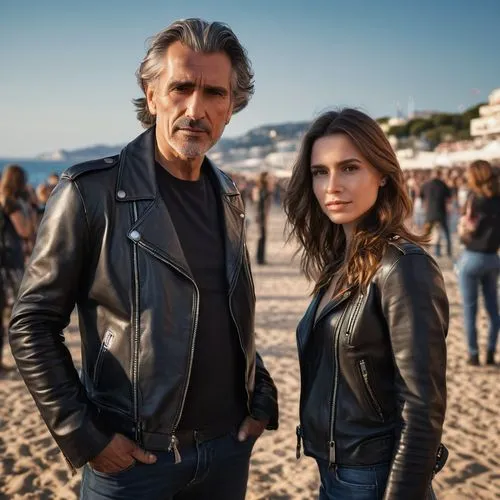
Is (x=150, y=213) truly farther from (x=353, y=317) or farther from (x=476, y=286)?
(x=476, y=286)

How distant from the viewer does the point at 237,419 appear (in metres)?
2.01

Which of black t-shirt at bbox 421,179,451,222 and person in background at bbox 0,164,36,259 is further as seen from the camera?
black t-shirt at bbox 421,179,451,222

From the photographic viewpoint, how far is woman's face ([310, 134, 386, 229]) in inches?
74.9

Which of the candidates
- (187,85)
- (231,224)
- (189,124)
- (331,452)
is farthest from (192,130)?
(331,452)

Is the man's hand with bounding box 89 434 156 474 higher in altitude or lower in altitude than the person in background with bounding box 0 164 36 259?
lower

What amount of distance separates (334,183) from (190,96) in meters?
0.59

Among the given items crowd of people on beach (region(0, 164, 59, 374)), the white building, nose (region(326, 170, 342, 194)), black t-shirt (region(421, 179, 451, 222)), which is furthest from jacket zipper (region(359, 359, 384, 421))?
the white building

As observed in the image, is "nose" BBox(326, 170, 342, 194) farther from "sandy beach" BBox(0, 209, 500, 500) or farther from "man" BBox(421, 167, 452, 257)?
"man" BBox(421, 167, 452, 257)

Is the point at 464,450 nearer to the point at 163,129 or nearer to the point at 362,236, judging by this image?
the point at 362,236

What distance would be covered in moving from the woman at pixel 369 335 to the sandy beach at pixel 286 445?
203 centimetres

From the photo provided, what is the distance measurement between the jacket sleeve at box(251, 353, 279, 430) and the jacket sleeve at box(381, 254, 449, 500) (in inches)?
23.9

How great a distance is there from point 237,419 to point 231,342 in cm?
29

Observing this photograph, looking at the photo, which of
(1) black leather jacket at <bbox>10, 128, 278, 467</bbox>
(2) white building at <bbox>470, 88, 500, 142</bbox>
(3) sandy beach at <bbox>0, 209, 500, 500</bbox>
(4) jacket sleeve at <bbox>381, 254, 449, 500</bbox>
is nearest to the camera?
(4) jacket sleeve at <bbox>381, 254, 449, 500</bbox>

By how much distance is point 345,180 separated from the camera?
6.25 feet
